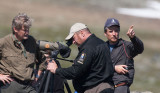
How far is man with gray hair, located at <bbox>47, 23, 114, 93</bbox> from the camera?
23.2 ft

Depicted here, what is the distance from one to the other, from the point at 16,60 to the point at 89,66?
5.09 feet

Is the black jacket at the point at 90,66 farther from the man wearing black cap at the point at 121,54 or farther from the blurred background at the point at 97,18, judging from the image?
the blurred background at the point at 97,18

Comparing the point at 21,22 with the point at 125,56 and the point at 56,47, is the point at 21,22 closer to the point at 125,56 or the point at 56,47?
the point at 56,47

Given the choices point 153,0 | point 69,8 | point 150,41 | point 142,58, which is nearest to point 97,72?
point 142,58

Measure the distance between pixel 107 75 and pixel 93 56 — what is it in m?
0.51

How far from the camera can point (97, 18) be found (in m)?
49.8

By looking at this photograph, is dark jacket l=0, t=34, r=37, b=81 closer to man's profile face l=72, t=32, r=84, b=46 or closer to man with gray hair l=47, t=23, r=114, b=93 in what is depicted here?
man with gray hair l=47, t=23, r=114, b=93

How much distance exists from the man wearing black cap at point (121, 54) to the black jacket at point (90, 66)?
92 centimetres

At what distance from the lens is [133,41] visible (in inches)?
322

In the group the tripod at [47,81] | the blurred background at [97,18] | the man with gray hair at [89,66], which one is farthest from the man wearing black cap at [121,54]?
the blurred background at [97,18]

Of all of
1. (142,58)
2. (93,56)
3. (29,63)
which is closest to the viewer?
(93,56)

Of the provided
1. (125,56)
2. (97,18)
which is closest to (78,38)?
(125,56)

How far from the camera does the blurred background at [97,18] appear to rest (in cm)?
3438

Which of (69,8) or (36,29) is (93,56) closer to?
(36,29)
